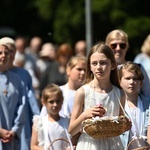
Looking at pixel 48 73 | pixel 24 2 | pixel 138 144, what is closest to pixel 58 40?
pixel 24 2

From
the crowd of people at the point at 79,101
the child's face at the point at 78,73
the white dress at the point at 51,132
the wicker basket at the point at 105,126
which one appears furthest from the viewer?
the child's face at the point at 78,73

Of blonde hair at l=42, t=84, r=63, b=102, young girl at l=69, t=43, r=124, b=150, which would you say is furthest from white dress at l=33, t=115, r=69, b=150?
young girl at l=69, t=43, r=124, b=150

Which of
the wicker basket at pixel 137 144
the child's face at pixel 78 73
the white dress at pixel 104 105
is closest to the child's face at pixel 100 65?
the white dress at pixel 104 105

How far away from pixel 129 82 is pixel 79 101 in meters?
1.06

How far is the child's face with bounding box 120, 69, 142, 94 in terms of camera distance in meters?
11.3

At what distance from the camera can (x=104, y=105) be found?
34.3ft

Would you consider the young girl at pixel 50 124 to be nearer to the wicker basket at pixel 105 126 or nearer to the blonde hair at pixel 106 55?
the blonde hair at pixel 106 55

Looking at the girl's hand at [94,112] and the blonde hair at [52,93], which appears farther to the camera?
the blonde hair at [52,93]

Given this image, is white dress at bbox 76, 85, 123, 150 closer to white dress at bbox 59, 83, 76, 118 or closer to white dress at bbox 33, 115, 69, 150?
white dress at bbox 33, 115, 69, 150

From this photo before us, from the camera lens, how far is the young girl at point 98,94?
10.3 m

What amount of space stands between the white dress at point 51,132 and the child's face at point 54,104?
127 millimetres

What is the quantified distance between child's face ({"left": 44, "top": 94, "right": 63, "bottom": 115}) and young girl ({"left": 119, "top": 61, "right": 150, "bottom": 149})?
940 millimetres

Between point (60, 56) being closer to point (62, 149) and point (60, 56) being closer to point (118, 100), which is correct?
point (62, 149)

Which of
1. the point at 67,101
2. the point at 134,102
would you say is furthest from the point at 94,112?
the point at 67,101
